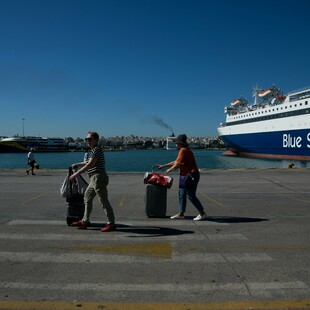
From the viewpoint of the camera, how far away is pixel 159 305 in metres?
3.55

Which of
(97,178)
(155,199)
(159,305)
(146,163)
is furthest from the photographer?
(146,163)

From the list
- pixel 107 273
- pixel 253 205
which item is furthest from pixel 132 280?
pixel 253 205

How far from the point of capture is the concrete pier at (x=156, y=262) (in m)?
3.68

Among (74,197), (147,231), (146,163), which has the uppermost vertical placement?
(74,197)

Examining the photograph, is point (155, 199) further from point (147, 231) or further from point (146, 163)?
point (146, 163)

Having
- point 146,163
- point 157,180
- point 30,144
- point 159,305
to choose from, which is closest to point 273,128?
point 146,163

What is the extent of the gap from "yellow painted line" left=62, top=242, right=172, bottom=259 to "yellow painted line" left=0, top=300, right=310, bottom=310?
1523 millimetres

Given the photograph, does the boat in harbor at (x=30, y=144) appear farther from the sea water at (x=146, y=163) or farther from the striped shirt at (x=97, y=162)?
the striped shirt at (x=97, y=162)

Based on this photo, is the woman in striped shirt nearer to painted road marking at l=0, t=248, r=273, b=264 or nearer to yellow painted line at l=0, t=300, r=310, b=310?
painted road marking at l=0, t=248, r=273, b=264

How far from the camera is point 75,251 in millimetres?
5340

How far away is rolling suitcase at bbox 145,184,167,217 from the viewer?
8.07 metres

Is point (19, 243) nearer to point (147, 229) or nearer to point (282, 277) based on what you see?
point (147, 229)

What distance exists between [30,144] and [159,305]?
15338cm

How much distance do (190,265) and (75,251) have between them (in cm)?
167
